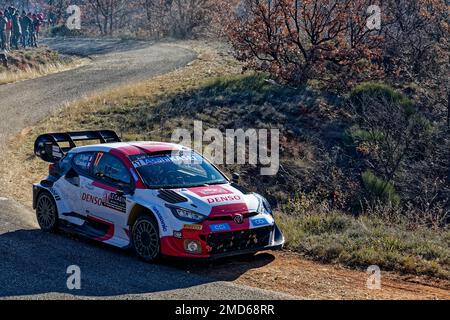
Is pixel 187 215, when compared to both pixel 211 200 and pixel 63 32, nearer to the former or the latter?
pixel 211 200

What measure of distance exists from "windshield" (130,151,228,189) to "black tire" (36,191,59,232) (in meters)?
1.77

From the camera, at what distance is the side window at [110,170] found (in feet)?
34.1

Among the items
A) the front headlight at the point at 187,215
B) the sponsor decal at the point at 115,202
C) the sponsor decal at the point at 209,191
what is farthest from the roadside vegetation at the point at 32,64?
the front headlight at the point at 187,215

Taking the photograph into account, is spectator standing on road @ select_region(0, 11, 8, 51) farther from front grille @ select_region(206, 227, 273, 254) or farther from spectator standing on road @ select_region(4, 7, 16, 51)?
front grille @ select_region(206, 227, 273, 254)

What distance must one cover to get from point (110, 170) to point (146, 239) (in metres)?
1.54

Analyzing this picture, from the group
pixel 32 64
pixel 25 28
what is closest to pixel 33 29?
pixel 25 28

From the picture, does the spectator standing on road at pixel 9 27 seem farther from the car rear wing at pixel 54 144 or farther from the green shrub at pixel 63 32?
the car rear wing at pixel 54 144

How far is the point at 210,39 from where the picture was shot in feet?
147

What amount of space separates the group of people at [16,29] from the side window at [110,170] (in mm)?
23662

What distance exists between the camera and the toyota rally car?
9375 millimetres

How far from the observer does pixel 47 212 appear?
37.6 feet
